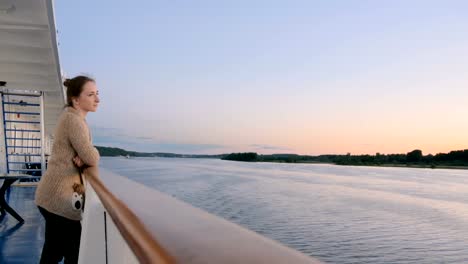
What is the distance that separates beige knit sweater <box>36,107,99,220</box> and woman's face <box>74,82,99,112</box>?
0.14 feet

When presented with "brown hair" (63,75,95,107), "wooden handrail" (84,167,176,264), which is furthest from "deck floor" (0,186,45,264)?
"wooden handrail" (84,167,176,264)

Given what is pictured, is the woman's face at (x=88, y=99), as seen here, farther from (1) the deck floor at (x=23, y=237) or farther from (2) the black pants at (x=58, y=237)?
(1) the deck floor at (x=23, y=237)

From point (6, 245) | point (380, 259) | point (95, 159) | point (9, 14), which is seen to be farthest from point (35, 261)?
point (380, 259)

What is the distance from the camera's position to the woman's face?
1.74 metres

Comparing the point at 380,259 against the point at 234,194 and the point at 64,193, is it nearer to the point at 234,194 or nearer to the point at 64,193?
the point at 64,193

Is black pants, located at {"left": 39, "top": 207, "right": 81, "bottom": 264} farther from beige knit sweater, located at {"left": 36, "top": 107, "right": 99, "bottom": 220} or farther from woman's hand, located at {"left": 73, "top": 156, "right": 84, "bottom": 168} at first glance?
woman's hand, located at {"left": 73, "top": 156, "right": 84, "bottom": 168}

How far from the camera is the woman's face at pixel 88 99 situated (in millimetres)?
1744

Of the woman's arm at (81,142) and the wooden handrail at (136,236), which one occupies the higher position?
the woman's arm at (81,142)

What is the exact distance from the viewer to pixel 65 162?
1.70 metres

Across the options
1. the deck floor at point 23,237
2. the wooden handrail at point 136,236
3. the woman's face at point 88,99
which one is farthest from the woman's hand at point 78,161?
the deck floor at point 23,237

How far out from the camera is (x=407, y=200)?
22.7 m

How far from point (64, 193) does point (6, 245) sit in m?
2.10

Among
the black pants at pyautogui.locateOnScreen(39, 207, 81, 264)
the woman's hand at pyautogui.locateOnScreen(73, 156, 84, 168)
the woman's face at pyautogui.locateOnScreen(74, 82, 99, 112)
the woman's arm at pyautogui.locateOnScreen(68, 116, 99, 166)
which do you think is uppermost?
the woman's face at pyautogui.locateOnScreen(74, 82, 99, 112)

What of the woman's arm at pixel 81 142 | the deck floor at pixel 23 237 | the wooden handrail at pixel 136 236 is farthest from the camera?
the deck floor at pixel 23 237
